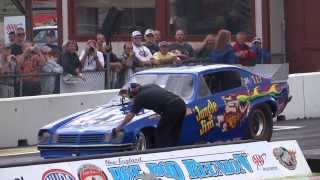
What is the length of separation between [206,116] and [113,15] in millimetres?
14599

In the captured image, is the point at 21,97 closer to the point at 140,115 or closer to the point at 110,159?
the point at 140,115

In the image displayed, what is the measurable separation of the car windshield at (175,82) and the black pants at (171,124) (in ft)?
5.49

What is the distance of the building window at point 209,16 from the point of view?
29203mm

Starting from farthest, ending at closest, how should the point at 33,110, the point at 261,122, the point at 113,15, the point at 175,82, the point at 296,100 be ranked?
the point at 113,15 < the point at 296,100 < the point at 33,110 < the point at 261,122 < the point at 175,82

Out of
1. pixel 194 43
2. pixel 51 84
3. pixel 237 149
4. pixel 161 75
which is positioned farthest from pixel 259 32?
pixel 237 149

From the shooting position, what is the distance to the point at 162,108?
13.3m

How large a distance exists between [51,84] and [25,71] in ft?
2.28

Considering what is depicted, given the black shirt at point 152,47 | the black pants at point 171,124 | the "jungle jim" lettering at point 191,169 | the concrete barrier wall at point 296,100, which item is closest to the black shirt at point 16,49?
the black shirt at point 152,47

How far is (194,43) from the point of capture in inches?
1133

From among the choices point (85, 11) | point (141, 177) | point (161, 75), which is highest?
point (85, 11)

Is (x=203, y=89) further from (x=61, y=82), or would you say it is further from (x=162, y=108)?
(x=61, y=82)

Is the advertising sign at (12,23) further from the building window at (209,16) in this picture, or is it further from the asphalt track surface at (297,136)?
the asphalt track surface at (297,136)

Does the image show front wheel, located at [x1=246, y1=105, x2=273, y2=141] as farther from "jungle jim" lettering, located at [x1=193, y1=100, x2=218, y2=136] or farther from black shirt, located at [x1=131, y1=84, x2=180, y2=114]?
black shirt, located at [x1=131, y1=84, x2=180, y2=114]

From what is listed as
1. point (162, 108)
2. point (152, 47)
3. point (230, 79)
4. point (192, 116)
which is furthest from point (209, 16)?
point (162, 108)
